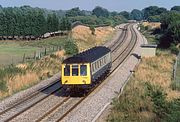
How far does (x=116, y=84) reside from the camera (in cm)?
3359

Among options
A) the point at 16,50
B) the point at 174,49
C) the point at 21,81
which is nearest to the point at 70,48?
the point at 21,81

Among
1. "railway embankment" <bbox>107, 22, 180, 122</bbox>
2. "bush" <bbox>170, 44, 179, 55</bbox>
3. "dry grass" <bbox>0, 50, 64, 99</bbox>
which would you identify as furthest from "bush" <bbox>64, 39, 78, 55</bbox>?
"bush" <bbox>170, 44, 179, 55</bbox>

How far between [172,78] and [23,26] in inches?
2445

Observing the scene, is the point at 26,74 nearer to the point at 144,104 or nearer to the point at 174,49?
the point at 144,104

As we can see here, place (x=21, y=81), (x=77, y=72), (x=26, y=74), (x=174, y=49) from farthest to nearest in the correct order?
(x=174, y=49) → (x=26, y=74) → (x=21, y=81) → (x=77, y=72)

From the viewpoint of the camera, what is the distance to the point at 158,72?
42.3 m

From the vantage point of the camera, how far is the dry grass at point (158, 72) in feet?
108

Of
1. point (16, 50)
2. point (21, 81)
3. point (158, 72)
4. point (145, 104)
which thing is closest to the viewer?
point (145, 104)

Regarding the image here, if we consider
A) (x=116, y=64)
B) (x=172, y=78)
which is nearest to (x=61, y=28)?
(x=116, y=64)

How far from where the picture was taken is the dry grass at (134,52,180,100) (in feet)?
108

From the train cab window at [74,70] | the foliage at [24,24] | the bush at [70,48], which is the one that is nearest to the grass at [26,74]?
the train cab window at [74,70]

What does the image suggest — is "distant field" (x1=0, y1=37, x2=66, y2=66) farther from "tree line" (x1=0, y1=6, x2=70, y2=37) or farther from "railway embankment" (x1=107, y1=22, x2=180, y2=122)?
"railway embankment" (x1=107, y1=22, x2=180, y2=122)

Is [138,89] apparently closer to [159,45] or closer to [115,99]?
[115,99]

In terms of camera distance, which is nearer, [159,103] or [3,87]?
[159,103]
